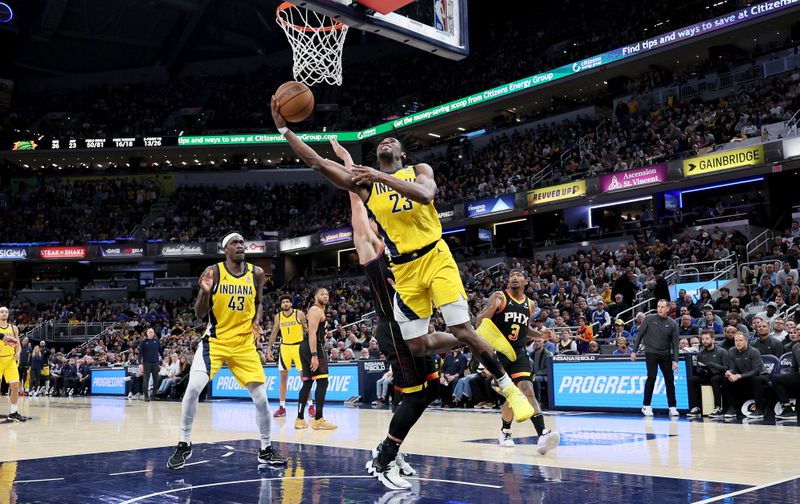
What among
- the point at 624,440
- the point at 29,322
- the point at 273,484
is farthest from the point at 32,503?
the point at 29,322

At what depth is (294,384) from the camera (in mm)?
18641

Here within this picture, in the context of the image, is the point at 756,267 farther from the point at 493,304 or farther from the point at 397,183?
the point at 397,183

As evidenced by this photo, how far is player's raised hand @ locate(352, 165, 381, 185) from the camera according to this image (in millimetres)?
5035

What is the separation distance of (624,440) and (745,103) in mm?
21744

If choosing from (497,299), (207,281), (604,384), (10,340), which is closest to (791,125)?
(604,384)

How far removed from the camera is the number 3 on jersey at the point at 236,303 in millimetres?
7252

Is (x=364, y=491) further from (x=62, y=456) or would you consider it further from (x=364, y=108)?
(x=364, y=108)

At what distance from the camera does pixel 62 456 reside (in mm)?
7910

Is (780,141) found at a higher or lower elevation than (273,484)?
higher

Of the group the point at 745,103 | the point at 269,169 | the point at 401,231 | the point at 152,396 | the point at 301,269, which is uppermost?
the point at 269,169

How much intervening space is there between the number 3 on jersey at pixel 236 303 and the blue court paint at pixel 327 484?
1494 millimetres

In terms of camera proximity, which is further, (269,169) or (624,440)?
(269,169)

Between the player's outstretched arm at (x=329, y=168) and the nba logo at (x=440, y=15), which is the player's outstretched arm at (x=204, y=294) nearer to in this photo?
the player's outstretched arm at (x=329, y=168)

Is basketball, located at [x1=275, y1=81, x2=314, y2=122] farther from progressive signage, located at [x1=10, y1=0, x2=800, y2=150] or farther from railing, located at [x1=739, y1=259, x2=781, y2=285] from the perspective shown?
progressive signage, located at [x1=10, y1=0, x2=800, y2=150]
